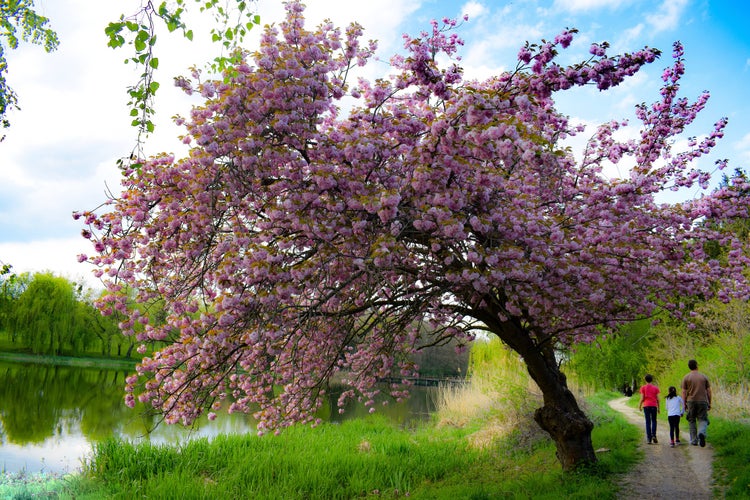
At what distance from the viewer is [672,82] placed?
8.27 m

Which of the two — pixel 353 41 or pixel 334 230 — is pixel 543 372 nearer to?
pixel 334 230

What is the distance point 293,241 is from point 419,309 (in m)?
1.90

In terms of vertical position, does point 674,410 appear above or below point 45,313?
below

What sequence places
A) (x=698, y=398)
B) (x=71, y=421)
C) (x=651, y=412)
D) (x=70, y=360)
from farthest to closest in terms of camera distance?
(x=70, y=360)
(x=71, y=421)
(x=651, y=412)
(x=698, y=398)

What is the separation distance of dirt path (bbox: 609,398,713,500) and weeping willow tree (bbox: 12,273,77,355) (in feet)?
119

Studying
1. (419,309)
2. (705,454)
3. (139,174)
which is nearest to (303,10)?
(139,174)

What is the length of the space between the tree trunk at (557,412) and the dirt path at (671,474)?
73 centimetres

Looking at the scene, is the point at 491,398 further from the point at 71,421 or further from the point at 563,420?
the point at 71,421

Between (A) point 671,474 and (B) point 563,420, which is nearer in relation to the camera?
(B) point 563,420

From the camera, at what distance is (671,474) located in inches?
296

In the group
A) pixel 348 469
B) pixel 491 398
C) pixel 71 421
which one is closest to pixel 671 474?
pixel 348 469

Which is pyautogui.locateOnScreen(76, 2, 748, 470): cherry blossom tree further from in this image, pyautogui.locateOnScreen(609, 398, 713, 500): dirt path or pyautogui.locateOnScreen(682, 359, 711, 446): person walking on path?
pyautogui.locateOnScreen(682, 359, 711, 446): person walking on path

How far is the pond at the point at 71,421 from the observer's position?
Answer: 39.1 feet

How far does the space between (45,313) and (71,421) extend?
21547 mm
